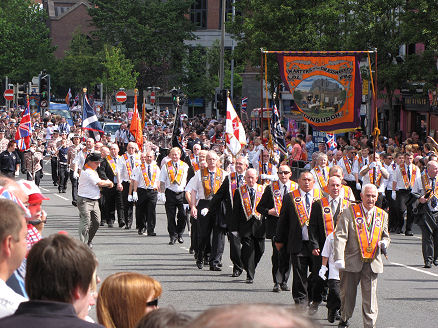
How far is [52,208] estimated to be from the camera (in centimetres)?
2489

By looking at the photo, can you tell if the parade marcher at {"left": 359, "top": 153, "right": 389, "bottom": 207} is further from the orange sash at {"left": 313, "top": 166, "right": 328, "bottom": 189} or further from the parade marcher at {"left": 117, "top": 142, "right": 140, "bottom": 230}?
the parade marcher at {"left": 117, "top": 142, "right": 140, "bottom": 230}

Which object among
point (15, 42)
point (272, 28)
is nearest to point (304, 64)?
point (272, 28)

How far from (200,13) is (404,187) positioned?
77.3 meters

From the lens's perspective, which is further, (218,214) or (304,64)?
(304,64)

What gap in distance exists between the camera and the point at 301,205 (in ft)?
39.2

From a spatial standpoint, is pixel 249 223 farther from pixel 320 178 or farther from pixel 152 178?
pixel 152 178

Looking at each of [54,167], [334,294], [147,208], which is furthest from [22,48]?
[334,294]

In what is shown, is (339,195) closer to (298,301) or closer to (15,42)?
(298,301)

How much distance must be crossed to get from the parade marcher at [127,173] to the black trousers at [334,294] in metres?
10.3

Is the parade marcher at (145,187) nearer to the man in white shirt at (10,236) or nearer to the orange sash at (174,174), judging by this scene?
the orange sash at (174,174)

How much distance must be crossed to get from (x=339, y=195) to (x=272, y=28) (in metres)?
33.4

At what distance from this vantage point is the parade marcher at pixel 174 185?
18.3 metres

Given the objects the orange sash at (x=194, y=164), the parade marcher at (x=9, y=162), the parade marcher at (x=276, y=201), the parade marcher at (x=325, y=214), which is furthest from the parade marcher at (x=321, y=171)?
the parade marcher at (x=9, y=162)

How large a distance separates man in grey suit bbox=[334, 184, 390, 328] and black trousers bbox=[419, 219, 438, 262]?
5.97 meters
